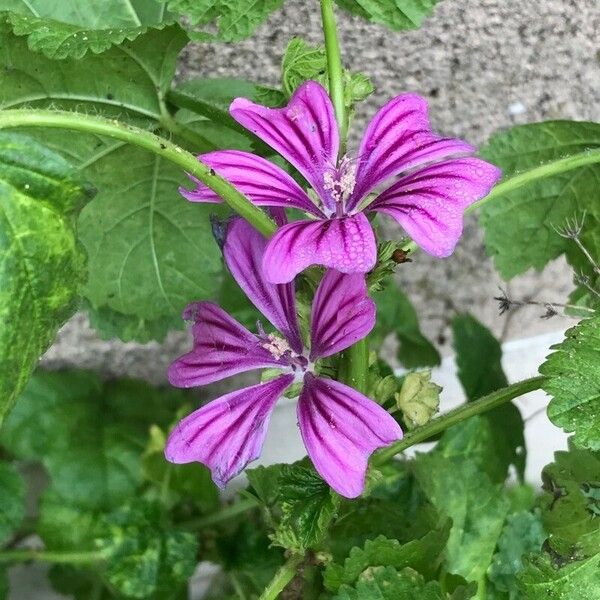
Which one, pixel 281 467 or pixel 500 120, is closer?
pixel 281 467

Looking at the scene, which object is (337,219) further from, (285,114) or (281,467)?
(281,467)

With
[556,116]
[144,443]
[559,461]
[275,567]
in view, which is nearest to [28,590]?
[144,443]

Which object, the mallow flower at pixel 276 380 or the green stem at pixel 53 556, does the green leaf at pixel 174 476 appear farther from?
the mallow flower at pixel 276 380

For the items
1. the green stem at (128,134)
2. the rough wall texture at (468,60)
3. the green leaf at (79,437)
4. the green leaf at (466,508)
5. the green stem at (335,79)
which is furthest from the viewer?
the green leaf at (79,437)

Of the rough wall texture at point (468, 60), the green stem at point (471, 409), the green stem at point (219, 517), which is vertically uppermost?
the rough wall texture at point (468, 60)

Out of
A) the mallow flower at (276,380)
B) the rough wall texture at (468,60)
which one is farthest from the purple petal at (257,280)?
the rough wall texture at (468,60)

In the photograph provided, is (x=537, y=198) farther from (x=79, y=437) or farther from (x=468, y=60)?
(x=79, y=437)
